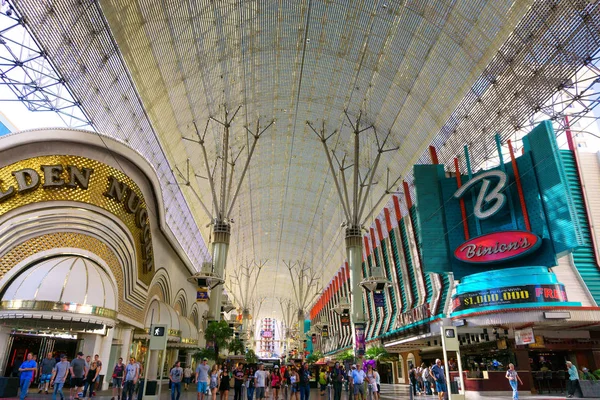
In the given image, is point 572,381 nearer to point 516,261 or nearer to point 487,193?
point 516,261

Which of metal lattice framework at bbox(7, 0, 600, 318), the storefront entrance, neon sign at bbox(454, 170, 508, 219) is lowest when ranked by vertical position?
the storefront entrance

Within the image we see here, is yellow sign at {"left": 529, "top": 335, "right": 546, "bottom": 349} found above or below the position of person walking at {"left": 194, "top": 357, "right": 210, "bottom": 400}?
above

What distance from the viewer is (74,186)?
54.7ft

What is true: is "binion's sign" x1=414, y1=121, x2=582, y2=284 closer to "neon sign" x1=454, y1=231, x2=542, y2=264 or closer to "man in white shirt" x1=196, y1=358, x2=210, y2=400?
"neon sign" x1=454, y1=231, x2=542, y2=264

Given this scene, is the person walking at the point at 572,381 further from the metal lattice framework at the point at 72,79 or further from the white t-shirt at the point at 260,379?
the metal lattice framework at the point at 72,79

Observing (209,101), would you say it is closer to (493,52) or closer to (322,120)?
(322,120)

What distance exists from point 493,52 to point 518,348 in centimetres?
1606

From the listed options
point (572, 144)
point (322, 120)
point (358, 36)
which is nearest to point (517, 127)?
point (572, 144)

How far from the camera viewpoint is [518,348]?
76.1 ft

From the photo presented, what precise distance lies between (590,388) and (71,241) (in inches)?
845

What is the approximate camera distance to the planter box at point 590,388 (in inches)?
648

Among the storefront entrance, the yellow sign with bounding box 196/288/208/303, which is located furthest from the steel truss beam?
the yellow sign with bounding box 196/288/208/303

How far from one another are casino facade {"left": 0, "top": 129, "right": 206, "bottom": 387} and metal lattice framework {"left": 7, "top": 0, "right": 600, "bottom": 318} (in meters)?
4.16

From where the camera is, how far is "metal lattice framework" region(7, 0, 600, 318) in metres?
19.0
